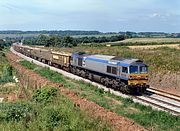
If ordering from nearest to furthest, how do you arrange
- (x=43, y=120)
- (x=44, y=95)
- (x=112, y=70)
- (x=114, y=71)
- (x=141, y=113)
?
(x=43, y=120)
(x=141, y=113)
(x=44, y=95)
(x=114, y=71)
(x=112, y=70)

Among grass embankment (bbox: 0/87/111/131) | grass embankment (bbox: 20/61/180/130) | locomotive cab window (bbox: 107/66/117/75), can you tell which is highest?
grass embankment (bbox: 0/87/111/131)

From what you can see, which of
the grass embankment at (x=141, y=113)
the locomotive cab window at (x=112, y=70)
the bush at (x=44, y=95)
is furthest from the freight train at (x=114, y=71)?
the bush at (x=44, y=95)

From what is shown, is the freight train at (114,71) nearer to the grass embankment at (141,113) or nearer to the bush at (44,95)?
the grass embankment at (141,113)

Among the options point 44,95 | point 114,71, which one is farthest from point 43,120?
point 114,71

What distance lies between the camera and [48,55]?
76250 mm

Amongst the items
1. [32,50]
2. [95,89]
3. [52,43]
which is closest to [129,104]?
[95,89]

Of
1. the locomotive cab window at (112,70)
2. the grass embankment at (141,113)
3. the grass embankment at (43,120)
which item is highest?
the grass embankment at (43,120)

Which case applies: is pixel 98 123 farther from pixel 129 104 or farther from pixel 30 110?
pixel 129 104

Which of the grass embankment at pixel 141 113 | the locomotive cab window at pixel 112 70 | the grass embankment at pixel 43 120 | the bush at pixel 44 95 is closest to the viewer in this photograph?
the grass embankment at pixel 43 120

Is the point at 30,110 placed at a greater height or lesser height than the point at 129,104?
greater

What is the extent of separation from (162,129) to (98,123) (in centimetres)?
473

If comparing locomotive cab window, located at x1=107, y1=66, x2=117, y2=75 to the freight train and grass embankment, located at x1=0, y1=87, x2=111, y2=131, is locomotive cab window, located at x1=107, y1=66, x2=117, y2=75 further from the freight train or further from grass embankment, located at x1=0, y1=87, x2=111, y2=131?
grass embankment, located at x1=0, y1=87, x2=111, y2=131

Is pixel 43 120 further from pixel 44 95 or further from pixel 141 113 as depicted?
pixel 141 113

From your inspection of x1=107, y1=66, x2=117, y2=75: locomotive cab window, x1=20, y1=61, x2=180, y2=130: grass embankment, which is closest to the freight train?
x1=107, y1=66, x2=117, y2=75: locomotive cab window
